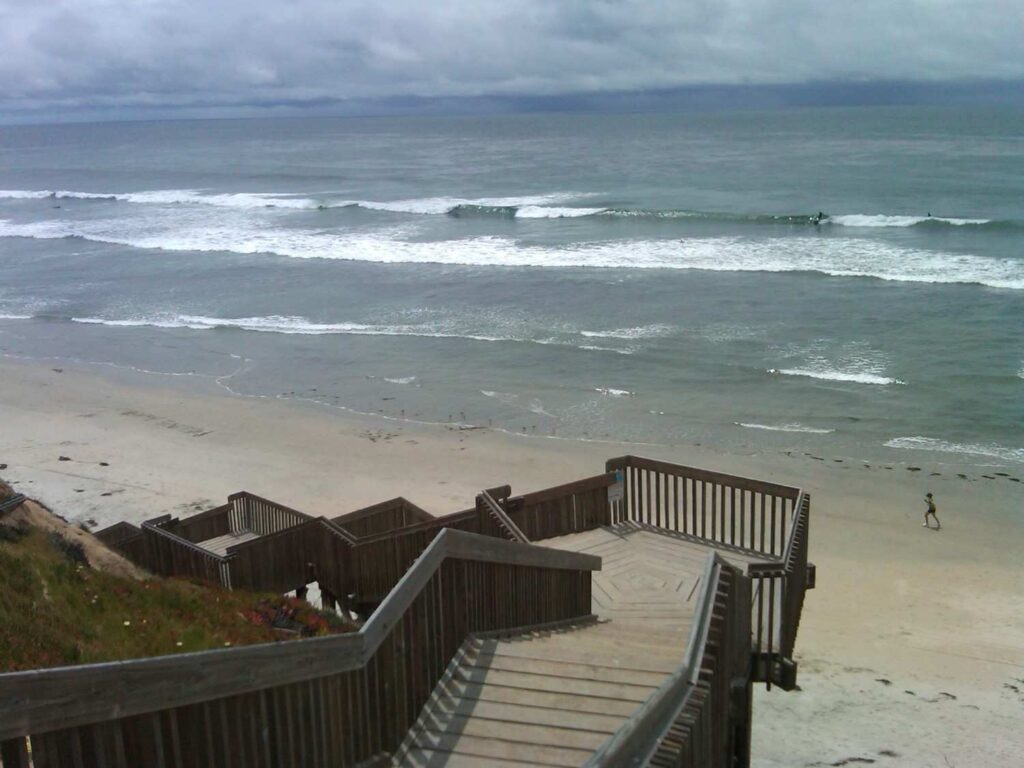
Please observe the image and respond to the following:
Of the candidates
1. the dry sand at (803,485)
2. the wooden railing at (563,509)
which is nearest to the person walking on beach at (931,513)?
the dry sand at (803,485)

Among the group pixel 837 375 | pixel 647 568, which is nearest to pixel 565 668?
pixel 647 568

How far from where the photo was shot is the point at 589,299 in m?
35.1

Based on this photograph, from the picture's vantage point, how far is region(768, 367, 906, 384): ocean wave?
24.6 metres

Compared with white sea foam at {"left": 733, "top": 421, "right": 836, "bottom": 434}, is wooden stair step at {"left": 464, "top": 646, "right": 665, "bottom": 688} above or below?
above

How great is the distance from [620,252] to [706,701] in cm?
4020

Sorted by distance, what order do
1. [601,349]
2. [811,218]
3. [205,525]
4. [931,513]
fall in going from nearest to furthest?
[205,525], [931,513], [601,349], [811,218]

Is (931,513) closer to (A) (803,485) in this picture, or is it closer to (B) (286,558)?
(A) (803,485)

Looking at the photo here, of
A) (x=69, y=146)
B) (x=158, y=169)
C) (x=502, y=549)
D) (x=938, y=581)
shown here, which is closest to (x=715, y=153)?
(x=158, y=169)

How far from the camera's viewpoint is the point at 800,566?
9211 millimetres

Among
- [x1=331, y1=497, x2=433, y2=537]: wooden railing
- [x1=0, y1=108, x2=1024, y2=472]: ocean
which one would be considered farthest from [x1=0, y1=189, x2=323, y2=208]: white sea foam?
[x1=331, y1=497, x2=433, y2=537]: wooden railing

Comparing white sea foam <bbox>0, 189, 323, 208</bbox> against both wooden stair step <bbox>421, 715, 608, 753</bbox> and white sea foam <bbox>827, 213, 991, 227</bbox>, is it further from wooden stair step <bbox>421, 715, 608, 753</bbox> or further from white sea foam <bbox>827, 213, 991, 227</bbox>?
wooden stair step <bbox>421, 715, 608, 753</bbox>

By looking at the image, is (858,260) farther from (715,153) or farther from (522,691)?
(715,153)

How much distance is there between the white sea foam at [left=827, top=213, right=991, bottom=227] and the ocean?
7.9 inches

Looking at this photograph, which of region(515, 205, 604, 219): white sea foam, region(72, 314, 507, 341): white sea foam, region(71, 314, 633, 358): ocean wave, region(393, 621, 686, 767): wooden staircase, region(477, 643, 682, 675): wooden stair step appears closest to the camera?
region(393, 621, 686, 767): wooden staircase
